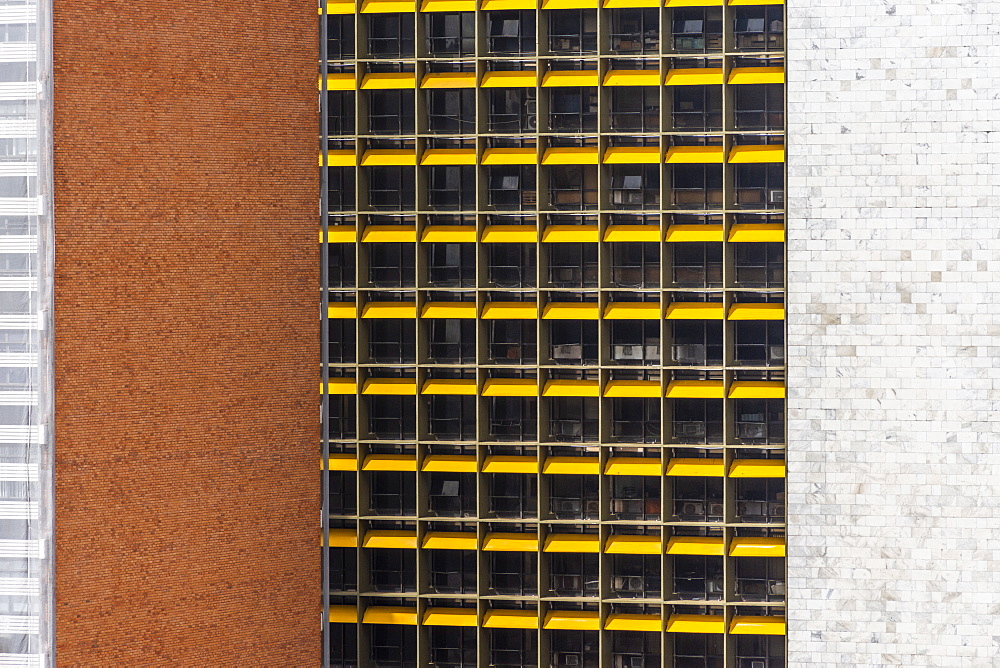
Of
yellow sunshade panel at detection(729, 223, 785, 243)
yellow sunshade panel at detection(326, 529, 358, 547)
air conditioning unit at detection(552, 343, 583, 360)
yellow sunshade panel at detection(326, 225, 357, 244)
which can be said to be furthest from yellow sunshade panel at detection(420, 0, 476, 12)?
yellow sunshade panel at detection(326, 529, 358, 547)

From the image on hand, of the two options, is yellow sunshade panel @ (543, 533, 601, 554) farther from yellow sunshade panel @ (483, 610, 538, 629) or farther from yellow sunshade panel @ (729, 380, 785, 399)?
yellow sunshade panel @ (729, 380, 785, 399)

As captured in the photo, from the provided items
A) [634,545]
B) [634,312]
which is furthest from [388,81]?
[634,545]

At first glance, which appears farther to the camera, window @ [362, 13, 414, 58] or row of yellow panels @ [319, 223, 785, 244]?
window @ [362, 13, 414, 58]

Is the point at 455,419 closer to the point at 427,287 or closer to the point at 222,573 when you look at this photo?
the point at 427,287

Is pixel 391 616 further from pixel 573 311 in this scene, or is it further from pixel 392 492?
pixel 573 311

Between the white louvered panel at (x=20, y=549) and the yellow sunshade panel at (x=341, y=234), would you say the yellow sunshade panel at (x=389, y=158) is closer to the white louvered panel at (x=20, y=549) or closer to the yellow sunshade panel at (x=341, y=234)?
the yellow sunshade panel at (x=341, y=234)

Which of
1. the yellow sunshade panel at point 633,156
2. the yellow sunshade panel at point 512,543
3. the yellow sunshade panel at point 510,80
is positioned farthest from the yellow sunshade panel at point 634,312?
the yellow sunshade panel at point 512,543

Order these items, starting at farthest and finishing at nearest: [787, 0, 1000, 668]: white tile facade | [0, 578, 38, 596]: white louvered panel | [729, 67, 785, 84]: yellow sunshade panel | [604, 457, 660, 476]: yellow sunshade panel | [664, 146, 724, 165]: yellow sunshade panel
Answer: [604, 457, 660, 476]: yellow sunshade panel → [664, 146, 724, 165]: yellow sunshade panel → [729, 67, 785, 84]: yellow sunshade panel → [787, 0, 1000, 668]: white tile facade → [0, 578, 38, 596]: white louvered panel
